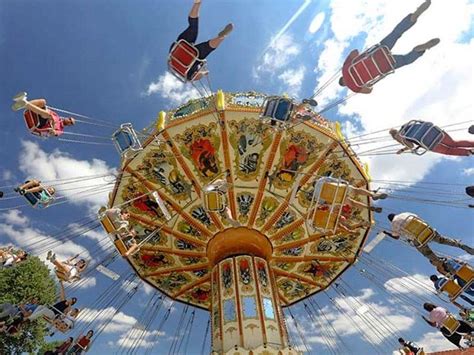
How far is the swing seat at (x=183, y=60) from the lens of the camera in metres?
8.96

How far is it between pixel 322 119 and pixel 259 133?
2.07 m

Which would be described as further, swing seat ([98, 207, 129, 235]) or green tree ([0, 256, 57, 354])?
green tree ([0, 256, 57, 354])

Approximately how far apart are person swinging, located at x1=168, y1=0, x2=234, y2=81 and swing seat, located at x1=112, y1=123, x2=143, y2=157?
2085mm

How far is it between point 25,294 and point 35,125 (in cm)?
1384

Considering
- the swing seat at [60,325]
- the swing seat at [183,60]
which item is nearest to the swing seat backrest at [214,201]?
the swing seat at [183,60]

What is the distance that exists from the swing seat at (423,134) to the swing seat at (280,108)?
256cm

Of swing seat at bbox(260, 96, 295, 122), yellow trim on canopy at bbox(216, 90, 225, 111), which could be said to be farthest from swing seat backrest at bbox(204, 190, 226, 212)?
yellow trim on canopy at bbox(216, 90, 225, 111)

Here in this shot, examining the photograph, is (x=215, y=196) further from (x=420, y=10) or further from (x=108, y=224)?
(x=420, y=10)

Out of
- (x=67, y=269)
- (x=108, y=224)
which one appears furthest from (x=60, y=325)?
(x=108, y=224)

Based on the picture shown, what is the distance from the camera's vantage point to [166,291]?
622 inches

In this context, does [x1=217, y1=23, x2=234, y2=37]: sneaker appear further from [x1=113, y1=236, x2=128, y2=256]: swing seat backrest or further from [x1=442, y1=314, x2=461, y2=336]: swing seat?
[x1=442, y1=314, x2=461, y2=336]: swing seat

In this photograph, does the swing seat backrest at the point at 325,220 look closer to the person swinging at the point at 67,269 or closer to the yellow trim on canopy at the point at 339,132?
the yellow trim on canopy at the point at 339,132

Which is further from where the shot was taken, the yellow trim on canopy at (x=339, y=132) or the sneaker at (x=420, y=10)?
the yellow trim on canopy at (x=339, y=132)

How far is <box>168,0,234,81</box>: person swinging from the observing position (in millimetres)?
8617
